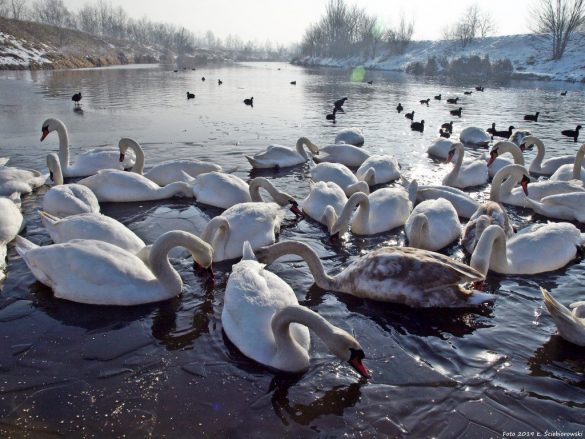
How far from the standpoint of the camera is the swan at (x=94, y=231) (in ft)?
22.0

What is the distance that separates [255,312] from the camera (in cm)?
499

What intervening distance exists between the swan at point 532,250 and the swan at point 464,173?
4.29m

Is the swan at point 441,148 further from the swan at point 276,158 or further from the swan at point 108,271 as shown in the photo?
the swan at point 108,271

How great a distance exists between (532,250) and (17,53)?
64.1 meters

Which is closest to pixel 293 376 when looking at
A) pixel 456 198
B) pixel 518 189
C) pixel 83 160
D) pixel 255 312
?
pixel 255 312

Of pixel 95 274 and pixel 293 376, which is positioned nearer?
pixel 293 376

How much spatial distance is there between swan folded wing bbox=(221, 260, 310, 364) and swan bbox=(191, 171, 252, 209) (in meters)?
4.09

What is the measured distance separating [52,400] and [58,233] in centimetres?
326

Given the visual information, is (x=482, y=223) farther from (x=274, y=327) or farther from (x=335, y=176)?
(x=274, y=327)

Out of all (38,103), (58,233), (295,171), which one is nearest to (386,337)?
(58,233)

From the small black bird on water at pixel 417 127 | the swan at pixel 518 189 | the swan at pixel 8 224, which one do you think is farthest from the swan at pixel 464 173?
the swan at pixel 8 224

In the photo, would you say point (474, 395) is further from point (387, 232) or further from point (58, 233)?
point (58, 233)

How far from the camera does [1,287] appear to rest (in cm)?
627

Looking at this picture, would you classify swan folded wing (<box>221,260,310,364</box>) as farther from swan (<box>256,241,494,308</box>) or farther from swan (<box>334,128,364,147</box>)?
swan (<box>334,128,364,147</box>)
